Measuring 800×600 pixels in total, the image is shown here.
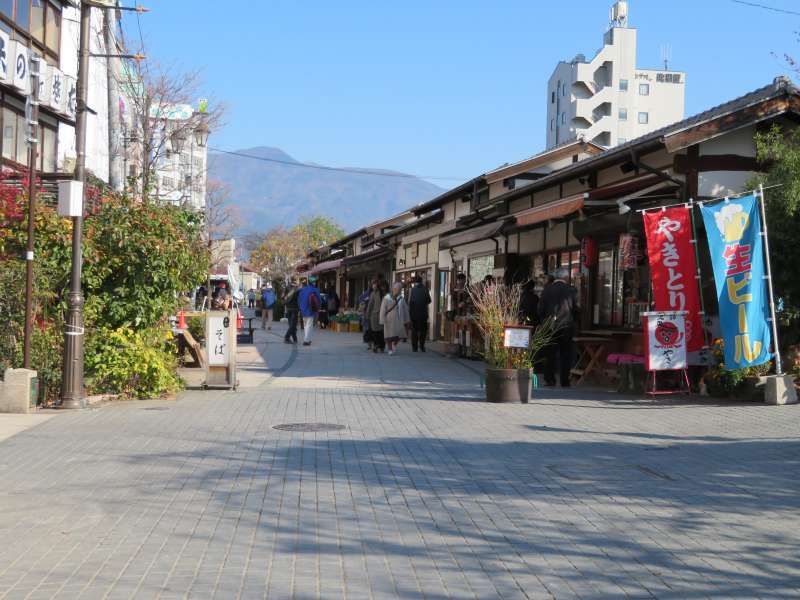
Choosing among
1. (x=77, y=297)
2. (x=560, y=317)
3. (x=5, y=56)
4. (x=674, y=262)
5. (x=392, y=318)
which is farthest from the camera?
(x=392, y=318)

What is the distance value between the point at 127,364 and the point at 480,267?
15479 mm

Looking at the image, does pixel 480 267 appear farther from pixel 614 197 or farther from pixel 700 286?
pixel 700 286

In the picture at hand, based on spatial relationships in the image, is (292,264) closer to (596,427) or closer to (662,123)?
(662,123)

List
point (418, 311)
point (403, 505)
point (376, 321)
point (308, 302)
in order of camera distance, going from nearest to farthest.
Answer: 1. point (403, 505)
2. point (376, 321)
3. point (418, 311)
4. point (308, 302)

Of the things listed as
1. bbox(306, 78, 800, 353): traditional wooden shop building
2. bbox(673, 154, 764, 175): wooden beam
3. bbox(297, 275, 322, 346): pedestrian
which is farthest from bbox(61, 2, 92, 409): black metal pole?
bbox(297, 275, 322, 346): pedestrian

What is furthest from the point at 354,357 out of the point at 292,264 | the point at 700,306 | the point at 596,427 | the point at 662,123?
the point at 662,123

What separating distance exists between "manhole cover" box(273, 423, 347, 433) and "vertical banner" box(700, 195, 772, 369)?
572 cm

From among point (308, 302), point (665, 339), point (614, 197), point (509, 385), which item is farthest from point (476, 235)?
point (509, 385)

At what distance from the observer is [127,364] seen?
45.0 ft

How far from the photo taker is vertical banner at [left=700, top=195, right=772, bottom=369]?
13.0m

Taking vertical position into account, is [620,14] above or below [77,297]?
above

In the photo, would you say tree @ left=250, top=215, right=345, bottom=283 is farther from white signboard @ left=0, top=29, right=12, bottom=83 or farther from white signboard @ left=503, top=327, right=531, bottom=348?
white signboard @ left=503, top=327, right=531, bottom=348

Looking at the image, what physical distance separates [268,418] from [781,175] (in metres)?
8.00

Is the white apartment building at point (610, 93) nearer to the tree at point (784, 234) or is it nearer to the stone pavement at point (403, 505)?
the tree at point (784, 234)
